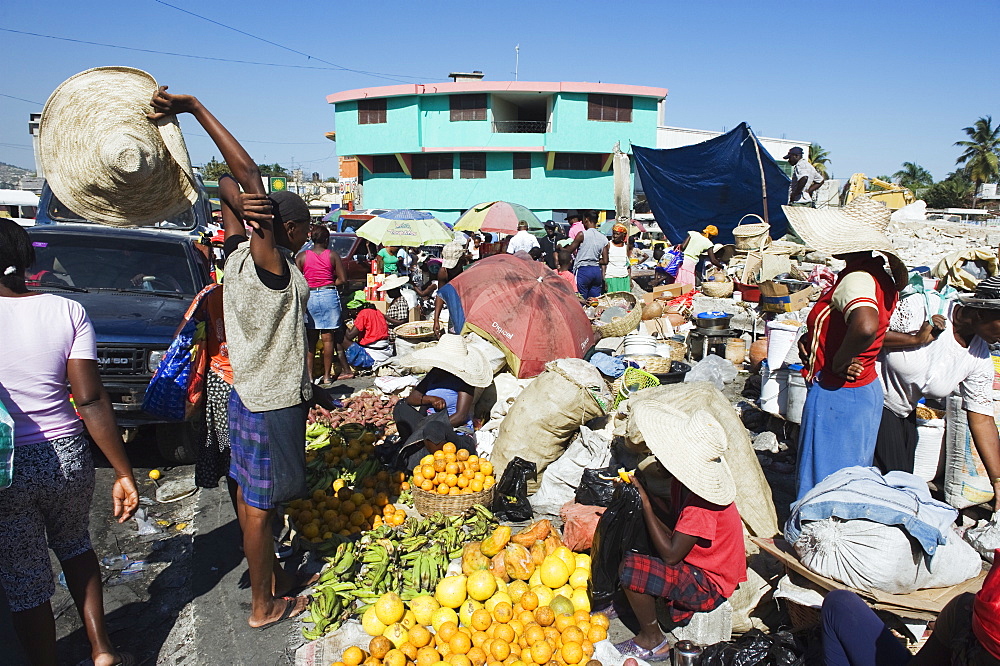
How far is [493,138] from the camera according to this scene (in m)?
33.7

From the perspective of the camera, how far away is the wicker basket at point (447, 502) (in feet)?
15.0

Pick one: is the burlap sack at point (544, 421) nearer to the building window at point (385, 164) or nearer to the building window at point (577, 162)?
the building window at point (577, 162)

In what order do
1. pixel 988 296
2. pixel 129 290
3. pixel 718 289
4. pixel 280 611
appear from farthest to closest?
pixel 718 289 → pixel 129 290 → pixel 988 296 → pixel 280 611

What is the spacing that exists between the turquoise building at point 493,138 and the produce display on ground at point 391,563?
30.9m

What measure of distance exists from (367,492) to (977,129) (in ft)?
204

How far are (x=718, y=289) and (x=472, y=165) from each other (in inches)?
955

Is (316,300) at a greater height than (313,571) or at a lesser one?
greater

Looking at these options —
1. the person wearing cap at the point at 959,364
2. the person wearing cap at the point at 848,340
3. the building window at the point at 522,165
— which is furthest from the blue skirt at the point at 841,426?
the building window at the point at 522,165

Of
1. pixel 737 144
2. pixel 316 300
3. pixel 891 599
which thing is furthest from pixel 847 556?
pixel 737 144

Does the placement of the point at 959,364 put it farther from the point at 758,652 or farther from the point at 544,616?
the point at 544,616

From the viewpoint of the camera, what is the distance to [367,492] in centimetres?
498

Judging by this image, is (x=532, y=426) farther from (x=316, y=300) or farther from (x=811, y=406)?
(x=316, y=300)

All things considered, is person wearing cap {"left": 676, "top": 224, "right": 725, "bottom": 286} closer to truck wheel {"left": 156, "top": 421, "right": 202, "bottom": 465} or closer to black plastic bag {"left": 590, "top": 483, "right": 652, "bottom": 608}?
truck wheel {"left": 156, "top": 421, "right": 202, "bottom": 465}

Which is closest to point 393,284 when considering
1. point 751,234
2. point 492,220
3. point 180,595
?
point 492,220
